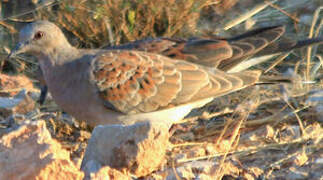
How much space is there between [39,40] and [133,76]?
0.71 m

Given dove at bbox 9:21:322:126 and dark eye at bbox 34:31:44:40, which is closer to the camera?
dove at bbox 9:21:322:126

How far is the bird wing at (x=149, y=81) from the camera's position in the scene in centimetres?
441

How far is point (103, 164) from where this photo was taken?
329 cm

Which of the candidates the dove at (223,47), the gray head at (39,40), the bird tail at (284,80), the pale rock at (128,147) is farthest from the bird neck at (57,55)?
the bird tail at (284,80)

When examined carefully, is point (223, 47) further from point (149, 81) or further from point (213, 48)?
point (149, 81)

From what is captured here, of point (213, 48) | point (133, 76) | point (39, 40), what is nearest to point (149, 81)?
point (133, 76)

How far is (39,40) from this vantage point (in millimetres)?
4508

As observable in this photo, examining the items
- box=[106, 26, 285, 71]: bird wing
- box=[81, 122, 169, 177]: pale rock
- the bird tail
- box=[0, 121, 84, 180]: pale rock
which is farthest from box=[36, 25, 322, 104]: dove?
box=[0, 121, 84, 180]: pale rock

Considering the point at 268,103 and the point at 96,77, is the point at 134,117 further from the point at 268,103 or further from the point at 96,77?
the point at 268,103

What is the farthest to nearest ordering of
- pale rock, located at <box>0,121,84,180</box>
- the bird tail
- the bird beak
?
the bird tail
the bird beak
pale rock, located at <box>0,121,84,180</box>

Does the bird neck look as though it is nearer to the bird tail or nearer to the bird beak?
the bird beak

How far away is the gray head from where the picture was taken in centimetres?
449

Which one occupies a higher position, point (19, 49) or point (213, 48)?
point (19, 49)

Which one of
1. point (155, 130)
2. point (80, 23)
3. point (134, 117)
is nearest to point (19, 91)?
point (80, 23)
